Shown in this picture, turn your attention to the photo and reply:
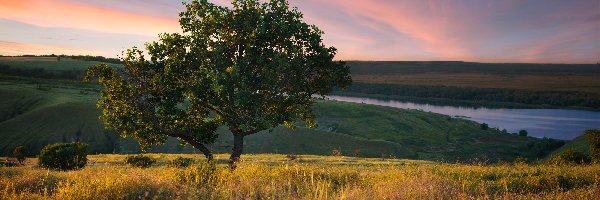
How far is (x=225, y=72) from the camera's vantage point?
78.3 feet

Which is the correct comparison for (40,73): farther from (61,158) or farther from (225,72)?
(225,72)

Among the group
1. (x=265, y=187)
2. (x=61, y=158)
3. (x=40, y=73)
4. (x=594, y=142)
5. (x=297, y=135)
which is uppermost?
(x=40, y=73)

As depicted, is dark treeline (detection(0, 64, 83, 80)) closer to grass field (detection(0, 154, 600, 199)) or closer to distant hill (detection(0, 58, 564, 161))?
distant hill (detection(0, 58, 564, 161))

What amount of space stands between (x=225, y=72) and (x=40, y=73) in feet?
580

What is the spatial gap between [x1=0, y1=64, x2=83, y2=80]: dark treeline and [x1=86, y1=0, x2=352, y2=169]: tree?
167150 mm

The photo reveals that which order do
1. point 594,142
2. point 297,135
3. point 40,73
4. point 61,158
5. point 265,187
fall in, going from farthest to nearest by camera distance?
point 40,73 → point 297,135 → point 594,142 → point 61,158 → point 265,187

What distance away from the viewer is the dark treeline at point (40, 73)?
16323cm

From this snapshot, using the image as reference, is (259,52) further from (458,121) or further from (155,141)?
(458,121)

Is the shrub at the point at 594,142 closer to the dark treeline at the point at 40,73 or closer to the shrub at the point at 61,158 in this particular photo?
the shrub at the point at 61,158

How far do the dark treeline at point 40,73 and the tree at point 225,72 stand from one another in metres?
167

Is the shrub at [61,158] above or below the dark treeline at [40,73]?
below

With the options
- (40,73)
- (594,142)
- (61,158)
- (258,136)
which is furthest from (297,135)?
(40,73)

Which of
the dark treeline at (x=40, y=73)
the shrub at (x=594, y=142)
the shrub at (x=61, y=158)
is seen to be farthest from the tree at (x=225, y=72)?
the dark treeline at (x=40, y=73)

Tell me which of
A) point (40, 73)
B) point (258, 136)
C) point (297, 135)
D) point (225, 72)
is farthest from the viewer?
point (40, 73)
